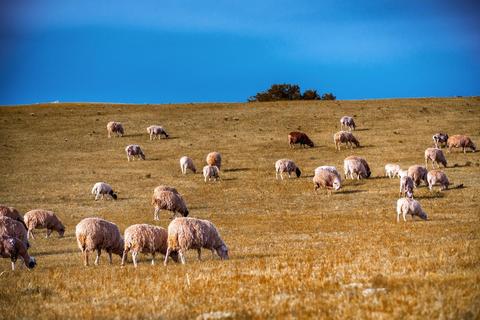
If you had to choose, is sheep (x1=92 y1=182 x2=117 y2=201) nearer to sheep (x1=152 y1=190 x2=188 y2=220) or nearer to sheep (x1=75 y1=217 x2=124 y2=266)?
sheep (x1=152 y1=190 x2=188 y2=220)

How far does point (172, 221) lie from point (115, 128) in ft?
159

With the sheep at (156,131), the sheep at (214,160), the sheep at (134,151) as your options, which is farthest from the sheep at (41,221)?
the sheep at (156,131)

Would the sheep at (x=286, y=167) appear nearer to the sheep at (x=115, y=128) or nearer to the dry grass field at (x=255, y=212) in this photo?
the dry grass field at (x=255, y=212)

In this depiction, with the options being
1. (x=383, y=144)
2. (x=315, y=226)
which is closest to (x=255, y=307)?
(x=315, y=226)

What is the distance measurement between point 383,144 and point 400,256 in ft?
141

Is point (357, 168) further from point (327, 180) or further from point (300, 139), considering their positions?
point (300, 139)

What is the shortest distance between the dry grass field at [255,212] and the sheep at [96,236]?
89 centimetres

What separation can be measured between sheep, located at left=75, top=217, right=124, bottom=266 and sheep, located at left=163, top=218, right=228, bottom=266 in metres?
2.95

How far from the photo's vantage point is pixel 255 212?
3250 cm

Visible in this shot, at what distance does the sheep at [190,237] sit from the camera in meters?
17.4

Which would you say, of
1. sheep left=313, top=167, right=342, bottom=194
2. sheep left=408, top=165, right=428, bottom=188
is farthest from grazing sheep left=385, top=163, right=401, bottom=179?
sheep left=313, top=167, right=342, bottom=194

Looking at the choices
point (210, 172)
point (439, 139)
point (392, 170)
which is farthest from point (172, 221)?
point (439, 139)

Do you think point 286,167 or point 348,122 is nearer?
point 286,167

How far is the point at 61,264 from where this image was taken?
19391 mm
